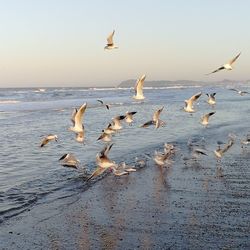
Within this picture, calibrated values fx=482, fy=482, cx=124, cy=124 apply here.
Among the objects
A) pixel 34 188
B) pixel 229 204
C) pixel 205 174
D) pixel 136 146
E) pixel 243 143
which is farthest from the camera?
pixel 136 146

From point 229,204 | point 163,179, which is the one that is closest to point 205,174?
point 163,179

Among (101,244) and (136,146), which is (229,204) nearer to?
(101,244)

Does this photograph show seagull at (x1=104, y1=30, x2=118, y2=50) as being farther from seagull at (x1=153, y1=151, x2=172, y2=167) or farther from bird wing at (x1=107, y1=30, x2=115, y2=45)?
seagull at (x1=153, y1=151, x2=172, y2=167)

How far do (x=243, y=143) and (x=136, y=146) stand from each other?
11.6 feet

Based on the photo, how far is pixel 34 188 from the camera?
35.3ft

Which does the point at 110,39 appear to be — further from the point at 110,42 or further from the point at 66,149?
the point at 66,149

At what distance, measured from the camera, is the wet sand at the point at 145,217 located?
7234 millimetres

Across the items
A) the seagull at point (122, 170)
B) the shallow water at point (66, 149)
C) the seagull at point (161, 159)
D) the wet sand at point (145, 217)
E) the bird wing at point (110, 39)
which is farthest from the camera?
the seagull at point (161, 159)

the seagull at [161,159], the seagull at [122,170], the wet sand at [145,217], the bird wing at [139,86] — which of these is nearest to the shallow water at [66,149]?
the wet sand at [145,217]

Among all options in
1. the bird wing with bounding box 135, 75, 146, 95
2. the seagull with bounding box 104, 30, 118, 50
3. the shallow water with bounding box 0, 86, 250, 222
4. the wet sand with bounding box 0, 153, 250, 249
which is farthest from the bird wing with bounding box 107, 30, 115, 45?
the wet sand with bounding box 0, 153, 250, 249

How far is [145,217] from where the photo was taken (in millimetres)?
8375

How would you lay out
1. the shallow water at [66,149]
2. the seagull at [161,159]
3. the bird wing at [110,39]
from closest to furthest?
1. the shallow water at [66,149]
2. the bird wing at [110,39]
3. the seagull at [161,159]

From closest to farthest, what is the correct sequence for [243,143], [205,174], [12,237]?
[12,237] < [205,174] < [243,143]

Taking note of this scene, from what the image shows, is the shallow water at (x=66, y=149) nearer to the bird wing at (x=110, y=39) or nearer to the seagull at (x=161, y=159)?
the seagull at (x=161, y=159)
